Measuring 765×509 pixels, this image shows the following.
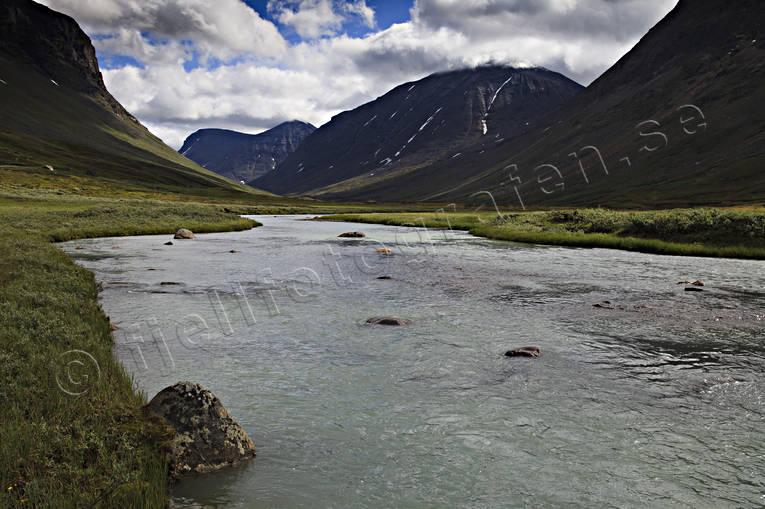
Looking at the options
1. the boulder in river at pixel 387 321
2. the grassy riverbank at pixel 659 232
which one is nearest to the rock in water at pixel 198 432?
the boulder in river at pixel 387 321

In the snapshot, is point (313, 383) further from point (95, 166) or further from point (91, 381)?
point (95, 166)

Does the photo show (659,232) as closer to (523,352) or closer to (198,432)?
(523,352)

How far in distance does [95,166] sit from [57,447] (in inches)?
8920

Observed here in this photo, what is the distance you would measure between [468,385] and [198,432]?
638 cm

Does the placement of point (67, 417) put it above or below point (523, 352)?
above

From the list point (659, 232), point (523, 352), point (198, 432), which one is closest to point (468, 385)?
point (523, 352)

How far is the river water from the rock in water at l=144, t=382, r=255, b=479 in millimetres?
320

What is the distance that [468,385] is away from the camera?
1190cm

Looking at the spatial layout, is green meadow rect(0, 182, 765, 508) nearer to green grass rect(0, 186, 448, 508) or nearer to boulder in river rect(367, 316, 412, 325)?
green grass rect(0, 186, 448, 508)

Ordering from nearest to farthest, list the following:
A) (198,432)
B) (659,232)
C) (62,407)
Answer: (198,432) → (62,407) → (659,232)

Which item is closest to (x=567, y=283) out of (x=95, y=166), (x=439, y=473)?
(x=439, y=473)

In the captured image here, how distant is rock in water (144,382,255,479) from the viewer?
314 inches

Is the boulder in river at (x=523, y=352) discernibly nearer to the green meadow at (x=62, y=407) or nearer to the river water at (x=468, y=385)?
the river water at (x=468, y=385)

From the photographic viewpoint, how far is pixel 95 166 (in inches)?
7864
